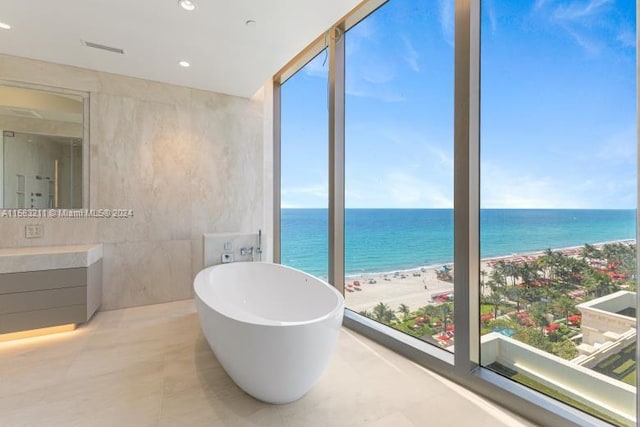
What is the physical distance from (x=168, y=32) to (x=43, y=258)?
2.24 metres

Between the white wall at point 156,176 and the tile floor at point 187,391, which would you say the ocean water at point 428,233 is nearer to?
the tile floor at point 187,391

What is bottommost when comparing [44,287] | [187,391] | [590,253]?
[187,391]

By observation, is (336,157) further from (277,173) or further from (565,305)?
(565,305)

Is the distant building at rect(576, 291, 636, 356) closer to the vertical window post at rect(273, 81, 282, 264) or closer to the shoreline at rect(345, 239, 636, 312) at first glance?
the shoreline at rect(345, 239, 636, 312)

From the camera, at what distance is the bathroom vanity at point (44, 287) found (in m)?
2.56

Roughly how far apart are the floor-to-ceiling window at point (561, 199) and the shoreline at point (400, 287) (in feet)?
0.81

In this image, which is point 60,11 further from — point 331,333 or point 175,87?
point 331,333

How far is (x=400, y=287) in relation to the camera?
10.3ft

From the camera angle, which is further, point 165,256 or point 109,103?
point 165,256

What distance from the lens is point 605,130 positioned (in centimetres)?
153

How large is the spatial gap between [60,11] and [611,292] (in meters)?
3.93

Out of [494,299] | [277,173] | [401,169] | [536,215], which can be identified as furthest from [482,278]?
[277,173]

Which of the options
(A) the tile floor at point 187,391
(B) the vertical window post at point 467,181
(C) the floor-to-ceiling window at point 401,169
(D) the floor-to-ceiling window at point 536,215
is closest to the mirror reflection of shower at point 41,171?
(A) the tile floor at point 187,391

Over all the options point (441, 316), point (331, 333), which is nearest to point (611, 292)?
point (441, 316)
